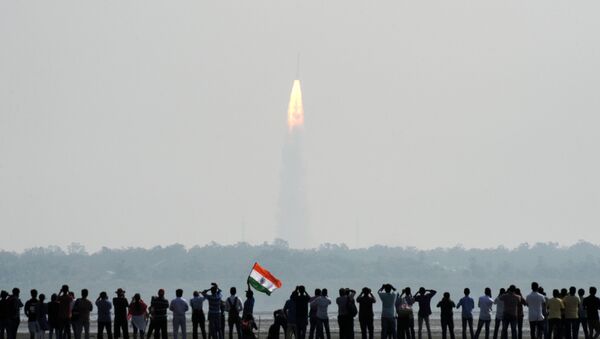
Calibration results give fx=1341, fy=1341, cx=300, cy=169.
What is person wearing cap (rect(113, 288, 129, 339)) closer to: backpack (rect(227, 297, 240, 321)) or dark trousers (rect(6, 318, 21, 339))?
dark trousers (rect(6, 318, 21, 339))

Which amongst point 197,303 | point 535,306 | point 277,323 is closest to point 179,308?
point 197,303

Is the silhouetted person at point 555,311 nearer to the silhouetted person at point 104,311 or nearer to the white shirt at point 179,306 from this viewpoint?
the white shirt at point 179,306

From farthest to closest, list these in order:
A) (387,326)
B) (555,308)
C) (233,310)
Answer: (233,310) < (387,326) < (555,308)

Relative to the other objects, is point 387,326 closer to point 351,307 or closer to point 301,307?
point 351,307

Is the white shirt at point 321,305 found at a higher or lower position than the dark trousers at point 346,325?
higher

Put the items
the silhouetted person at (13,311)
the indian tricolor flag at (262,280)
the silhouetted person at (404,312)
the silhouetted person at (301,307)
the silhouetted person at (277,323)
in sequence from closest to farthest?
1. the silhouetted person at (277,323)
2. the silhouetted person at (13,311)
3. the silhouetted person at (301,307)
4. the silhouetted person at (404,312)
5. the indian tricolor flag at (262,280)

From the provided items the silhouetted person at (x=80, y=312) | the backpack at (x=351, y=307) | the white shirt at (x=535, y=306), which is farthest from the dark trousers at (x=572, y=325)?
the silhouetted person at (x=80, y=312)

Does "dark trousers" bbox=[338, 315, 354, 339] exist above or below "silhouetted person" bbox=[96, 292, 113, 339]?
below

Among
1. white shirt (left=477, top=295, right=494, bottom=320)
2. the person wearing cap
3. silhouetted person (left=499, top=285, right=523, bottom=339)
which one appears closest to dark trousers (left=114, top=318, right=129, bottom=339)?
the person wearing cap

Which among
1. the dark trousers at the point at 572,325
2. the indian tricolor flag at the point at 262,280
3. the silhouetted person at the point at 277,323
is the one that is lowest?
the dark trousers at the point at 572,325
